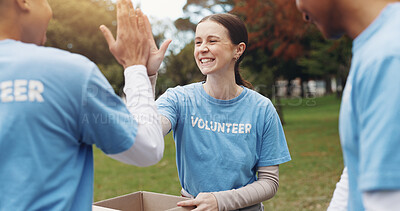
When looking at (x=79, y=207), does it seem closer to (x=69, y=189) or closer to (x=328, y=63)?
(x=69, y=189)

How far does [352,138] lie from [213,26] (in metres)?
1.68

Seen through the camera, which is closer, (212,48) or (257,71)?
(212,48)

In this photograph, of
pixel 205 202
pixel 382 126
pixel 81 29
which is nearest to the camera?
pixel 382 126

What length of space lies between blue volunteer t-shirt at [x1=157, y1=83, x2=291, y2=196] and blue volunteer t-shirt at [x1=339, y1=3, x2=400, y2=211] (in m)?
1.33

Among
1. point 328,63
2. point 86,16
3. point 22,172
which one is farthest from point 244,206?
point 86,16

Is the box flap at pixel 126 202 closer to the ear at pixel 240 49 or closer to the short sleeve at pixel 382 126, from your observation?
the ear at pixel 240 49

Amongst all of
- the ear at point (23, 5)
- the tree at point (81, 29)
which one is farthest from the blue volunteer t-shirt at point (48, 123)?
the tree at point (81, 29)

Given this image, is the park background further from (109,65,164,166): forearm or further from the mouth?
(109,65,164,166): forearm

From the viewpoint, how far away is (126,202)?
7.55ft

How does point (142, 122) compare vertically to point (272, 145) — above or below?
above

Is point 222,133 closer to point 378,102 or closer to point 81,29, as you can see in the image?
point 378,102

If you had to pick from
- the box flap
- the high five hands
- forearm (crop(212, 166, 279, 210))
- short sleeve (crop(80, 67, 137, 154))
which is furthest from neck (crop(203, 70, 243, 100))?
short sleeve (crop(80, 67, 137, 154))

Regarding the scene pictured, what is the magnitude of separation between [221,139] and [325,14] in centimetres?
135

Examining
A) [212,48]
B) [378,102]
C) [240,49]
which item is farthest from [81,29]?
[378,102]
